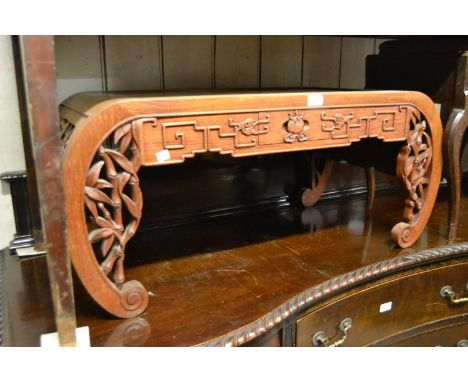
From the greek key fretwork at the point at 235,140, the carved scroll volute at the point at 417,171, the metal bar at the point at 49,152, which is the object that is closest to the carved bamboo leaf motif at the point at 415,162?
the carved scroll volute at the point at 417,171

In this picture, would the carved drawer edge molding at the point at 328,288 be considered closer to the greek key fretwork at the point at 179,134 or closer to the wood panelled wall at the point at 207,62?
the greek key fretwork at the point at 179,134

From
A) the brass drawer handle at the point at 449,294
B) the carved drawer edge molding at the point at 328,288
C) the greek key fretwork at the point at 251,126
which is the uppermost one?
the greek key fretwork at the point at 251,126

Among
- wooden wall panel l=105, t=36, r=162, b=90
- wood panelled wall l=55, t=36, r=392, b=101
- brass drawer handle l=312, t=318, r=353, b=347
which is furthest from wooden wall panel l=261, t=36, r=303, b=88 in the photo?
brass drawer handle l=312, t=318, r=353, b=347

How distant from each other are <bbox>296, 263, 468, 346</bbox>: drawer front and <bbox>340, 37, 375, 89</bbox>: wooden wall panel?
0.66m

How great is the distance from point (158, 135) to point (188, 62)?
0.53 m

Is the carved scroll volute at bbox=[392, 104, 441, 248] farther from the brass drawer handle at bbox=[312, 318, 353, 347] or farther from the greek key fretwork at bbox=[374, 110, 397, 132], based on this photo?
the brass drawer handle at bbox=[312, 318, 353, 347]

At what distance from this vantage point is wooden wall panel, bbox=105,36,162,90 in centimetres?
110

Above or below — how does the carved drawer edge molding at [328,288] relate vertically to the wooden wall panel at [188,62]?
below

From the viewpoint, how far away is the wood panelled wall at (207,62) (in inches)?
42.1

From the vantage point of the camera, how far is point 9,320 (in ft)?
2.63

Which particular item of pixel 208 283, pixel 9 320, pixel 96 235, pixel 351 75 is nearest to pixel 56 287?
pixel 96 235

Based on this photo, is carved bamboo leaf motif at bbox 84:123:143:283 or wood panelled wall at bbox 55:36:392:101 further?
wood panelled wall at bbox 55:36:392:101

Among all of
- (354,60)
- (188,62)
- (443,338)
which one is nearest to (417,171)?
(443,338)

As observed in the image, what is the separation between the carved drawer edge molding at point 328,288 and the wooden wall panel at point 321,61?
618mm
